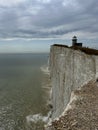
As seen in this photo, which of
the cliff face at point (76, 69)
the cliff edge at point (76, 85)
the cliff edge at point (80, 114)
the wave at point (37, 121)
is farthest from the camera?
the wave at point (37, 121)

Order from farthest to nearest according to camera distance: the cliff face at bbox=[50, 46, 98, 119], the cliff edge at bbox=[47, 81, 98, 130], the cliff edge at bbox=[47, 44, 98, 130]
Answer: the cliff face at bbox=[50, 46, 98, 119]
the cliff edge at bbox=[47, 44, 98, 130]
the cliff edge at bbox=[47, 81, 98, 130]

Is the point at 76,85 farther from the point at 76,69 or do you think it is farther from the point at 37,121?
the point at 37,121

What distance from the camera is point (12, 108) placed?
36531 mm

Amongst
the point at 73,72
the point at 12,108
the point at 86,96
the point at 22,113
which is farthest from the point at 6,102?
the point at 86,96

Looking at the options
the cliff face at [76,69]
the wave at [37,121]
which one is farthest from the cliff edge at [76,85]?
the wave at [37,121]

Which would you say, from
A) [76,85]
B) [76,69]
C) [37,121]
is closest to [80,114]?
[76,85]

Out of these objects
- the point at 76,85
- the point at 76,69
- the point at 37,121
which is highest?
the point at 76,69

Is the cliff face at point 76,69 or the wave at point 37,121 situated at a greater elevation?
the cliff face at point 76,69

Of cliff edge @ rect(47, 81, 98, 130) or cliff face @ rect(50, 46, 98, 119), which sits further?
cliff face @ rect(50, 46, 98, 119)

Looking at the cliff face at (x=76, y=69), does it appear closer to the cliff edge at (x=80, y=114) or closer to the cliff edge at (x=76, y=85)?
the cliff edge at (x=76, y=85)

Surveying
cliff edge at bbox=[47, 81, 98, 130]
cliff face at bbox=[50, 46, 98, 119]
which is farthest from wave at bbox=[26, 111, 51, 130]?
cliff edge at bbox=[47, 81, 98, 130]

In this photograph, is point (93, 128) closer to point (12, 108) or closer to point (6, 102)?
point (12, 108)

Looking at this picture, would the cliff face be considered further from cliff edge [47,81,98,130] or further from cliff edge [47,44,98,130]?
cliff edge [47,81,98,130]

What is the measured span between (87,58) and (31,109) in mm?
24151
